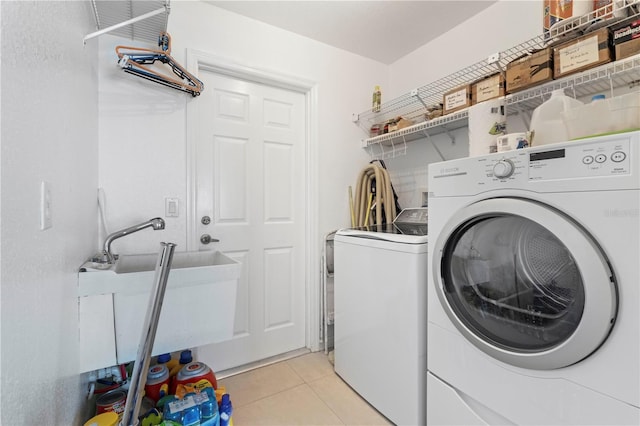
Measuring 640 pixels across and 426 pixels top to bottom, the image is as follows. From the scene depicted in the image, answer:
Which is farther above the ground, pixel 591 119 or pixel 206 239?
pixel 591 119

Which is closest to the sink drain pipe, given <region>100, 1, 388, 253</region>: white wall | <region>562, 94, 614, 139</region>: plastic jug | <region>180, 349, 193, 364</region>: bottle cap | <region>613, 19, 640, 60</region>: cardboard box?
<region>180, 349, 193, 364</region>: bottle cap

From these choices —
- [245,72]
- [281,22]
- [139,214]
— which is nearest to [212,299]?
[139,214]

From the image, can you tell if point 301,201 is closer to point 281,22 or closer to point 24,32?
point 281,22

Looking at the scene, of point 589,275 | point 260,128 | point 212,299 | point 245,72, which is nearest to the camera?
point 589,275

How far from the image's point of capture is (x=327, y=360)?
208 centimetres

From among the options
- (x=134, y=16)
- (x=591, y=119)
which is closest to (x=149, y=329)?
(x=134, y=16)

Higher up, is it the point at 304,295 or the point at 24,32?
the point at 24,32

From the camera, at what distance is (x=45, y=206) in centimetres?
66

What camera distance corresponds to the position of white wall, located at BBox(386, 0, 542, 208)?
1.68m

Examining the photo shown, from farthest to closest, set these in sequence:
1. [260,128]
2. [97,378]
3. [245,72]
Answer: [260,128] < [245,72] < [97,378]

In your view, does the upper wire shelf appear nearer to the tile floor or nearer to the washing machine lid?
the washing machine lid

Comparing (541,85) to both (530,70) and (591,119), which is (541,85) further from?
(591,119)

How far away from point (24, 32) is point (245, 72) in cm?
148

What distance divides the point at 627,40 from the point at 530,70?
302 mm
